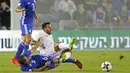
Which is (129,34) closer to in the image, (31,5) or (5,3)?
(5,3)

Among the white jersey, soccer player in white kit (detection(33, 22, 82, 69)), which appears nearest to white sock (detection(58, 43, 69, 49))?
soccer player in white kit (detection(33, 22, 82, 69))

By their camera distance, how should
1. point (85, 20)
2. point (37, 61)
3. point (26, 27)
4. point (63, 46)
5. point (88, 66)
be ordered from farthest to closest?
1. point (85, 20)
2. point (88, 66)
3. point (26, 27)
4. point (63, 46)
5. point (37, 61)

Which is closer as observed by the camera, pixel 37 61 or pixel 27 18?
pixel 37 61

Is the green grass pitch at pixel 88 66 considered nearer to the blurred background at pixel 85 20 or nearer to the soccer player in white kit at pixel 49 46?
the soccer player in white kit at pixel 49 46

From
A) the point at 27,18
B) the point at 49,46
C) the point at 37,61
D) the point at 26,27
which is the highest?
the point at 27,18

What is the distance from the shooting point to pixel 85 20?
2833 cm

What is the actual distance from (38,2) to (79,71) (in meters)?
13.2

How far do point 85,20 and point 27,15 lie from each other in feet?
36.7

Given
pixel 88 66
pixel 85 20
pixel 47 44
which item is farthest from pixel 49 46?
pixel 85 20

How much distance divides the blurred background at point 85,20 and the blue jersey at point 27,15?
31.2ft

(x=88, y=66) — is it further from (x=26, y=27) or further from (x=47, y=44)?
(x=47, y=44)

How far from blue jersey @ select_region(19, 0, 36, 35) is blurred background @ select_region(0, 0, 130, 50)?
374 inches

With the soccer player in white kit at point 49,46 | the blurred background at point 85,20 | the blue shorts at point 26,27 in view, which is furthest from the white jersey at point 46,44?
the blurred background at point 85,20

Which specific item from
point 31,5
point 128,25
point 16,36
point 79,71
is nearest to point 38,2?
point 16,36
